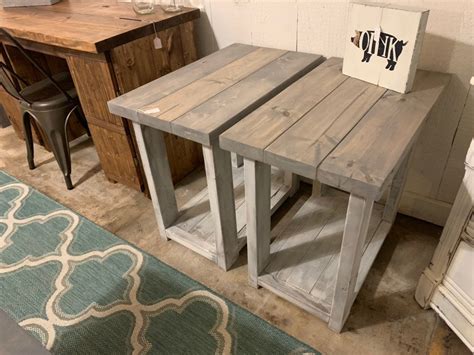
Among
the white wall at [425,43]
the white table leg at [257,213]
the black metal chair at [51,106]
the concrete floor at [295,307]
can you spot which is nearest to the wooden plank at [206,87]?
the white wall at [425,43]

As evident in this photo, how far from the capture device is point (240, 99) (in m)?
1.14

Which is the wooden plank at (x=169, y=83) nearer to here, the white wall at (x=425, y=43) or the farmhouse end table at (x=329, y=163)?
the white wall at (x=425, y=43)

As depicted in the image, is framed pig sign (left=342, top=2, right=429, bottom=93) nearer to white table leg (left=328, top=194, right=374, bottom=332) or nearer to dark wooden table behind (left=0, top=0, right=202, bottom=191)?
white table leg (left=328, top=194, right=374, bottom=332)

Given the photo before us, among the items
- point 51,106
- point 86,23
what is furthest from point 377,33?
point 51,106

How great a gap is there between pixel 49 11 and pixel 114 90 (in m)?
0.80

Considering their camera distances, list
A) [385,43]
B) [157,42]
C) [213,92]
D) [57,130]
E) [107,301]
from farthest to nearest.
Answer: [57,130] < [157,42] < [107,301] < [213,92] < [385,43]

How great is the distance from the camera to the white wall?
3.79ft

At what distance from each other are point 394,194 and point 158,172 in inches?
36.2

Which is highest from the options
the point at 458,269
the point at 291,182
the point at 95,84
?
the point at 95,84

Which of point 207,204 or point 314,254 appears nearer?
point 314,254

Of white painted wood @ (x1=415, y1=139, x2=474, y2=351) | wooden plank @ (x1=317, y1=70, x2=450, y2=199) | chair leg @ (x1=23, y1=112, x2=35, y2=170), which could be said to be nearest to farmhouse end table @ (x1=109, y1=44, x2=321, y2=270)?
wooden plank @ (x1=317, y1=70, x2=450, y2=199)

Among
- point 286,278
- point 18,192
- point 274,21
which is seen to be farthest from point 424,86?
point 18,192

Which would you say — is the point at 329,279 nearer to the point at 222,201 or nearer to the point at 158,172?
the point at 222,201

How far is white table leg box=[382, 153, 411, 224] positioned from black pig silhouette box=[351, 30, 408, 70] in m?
0.42
